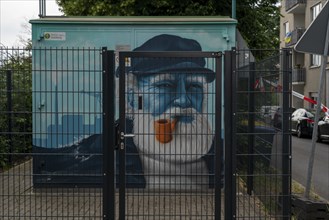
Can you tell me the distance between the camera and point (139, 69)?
20.3 feet

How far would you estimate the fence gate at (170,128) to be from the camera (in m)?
6.00

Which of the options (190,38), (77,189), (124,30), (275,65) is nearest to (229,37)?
(190,38)

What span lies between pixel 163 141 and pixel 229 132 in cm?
77

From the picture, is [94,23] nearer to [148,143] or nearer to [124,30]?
[124,30]

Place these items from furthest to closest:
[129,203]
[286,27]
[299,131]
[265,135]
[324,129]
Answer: [286,27], [299,131], [324,129], [129,203], [265,135]

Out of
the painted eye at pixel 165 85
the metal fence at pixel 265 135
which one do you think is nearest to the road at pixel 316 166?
the metal fence at pixel 265 135

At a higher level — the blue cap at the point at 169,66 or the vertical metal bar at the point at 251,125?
the blue cap at the point at 169,66

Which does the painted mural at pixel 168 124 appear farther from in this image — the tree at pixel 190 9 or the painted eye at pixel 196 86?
the tree at pixel 190 9

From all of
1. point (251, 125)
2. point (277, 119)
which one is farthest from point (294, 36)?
point (277, 119)

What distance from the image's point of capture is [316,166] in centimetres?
1395

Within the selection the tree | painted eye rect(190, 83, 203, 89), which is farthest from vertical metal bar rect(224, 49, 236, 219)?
the tree

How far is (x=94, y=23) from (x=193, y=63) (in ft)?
8.43

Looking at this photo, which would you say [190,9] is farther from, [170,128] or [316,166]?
[170,128]

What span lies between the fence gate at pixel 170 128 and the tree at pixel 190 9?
34.0ft
